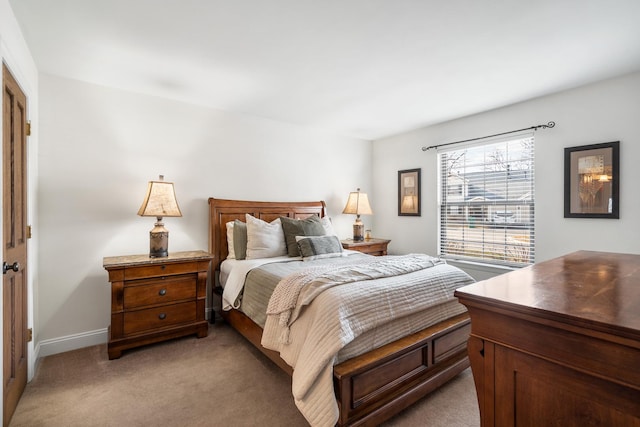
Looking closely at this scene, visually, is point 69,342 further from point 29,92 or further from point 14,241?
point 29,92

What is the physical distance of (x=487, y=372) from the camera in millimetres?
964

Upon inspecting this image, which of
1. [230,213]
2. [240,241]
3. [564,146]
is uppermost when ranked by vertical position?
[564,146]

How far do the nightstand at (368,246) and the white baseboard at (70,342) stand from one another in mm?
2759

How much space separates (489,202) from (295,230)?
2.36 metres

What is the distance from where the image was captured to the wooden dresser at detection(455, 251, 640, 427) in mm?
723

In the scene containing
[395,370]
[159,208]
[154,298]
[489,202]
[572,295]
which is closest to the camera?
[572,295]

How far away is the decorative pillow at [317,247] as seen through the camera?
3117 mm

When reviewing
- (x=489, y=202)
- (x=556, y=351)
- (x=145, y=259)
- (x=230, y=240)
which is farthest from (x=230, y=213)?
(x=556, y=351)

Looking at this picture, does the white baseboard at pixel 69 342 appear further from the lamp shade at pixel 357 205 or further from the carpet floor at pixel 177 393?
the lamp shade at pixel 357 205

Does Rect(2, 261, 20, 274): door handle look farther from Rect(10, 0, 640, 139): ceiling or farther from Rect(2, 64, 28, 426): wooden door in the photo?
Rect(10, 0, 640, 139): ceiling

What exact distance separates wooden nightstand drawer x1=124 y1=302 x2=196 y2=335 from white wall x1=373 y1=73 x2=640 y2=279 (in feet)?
10.2

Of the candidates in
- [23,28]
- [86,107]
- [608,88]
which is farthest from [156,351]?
[608,88]

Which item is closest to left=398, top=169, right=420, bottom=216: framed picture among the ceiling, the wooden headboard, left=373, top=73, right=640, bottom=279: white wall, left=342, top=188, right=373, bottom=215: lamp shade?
left=373, top=73, right=640, bottom=279: white wall

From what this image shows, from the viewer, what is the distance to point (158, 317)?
106 inches
